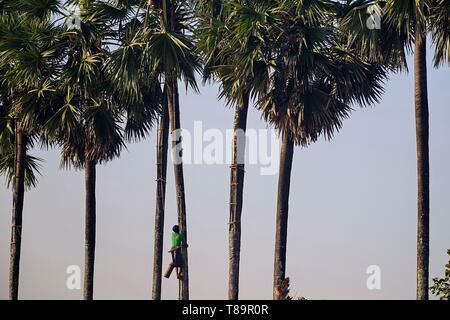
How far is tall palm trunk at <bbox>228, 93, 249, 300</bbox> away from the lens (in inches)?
1774

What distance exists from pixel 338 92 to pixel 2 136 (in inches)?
496

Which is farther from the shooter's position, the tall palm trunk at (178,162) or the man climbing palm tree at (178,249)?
the tall palm trunk at (178,162)

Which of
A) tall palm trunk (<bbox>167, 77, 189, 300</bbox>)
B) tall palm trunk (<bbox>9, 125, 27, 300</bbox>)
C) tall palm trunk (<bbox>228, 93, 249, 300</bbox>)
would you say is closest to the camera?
tall palm trunk (<bbox>167, 77, 189, 300</bbox>)

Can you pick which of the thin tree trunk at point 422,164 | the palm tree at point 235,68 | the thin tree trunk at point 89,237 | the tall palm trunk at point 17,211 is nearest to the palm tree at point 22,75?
the tall palm trunk at point 17,211

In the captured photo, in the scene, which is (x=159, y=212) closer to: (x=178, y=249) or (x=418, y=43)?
(x=178, y=249)

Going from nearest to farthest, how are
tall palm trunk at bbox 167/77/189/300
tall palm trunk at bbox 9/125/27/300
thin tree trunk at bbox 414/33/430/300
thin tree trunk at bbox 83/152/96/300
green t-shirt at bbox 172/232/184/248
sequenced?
thin tree trunk at bbox 414/33/430/300, green t-shirt at bbox 172/232/184/248, tall palm trunk at bbox 167/77/189/300, thin tree trunk at bbox 83/152/96/300, tall palm trunk at bbox 9/125/27/300

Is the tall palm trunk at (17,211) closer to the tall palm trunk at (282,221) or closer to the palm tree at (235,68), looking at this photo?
the palm tree at (235,68)

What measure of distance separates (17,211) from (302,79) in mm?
11296

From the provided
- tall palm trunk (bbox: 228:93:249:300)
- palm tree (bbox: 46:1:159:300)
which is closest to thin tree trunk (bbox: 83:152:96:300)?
palm tree (bbox: 46:1:159:300)

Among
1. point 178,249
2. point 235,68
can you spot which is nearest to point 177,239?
point 178,249

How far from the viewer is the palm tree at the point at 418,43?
41.3 m

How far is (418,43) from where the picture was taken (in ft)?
139

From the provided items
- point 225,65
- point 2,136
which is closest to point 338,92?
point 225,65

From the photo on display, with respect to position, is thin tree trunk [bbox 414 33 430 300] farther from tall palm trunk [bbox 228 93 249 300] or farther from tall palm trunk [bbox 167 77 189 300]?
tall palm trunk [bbox 167 77 189 300]
